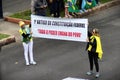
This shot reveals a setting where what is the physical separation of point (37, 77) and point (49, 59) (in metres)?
1.89

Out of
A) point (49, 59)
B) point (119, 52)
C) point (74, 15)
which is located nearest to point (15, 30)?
point (74, 15)

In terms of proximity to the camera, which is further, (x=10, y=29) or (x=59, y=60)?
(x=10, y=29)

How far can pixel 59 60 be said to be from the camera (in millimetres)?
17984

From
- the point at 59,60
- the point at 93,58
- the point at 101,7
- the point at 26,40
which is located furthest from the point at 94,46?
the point at 101,7

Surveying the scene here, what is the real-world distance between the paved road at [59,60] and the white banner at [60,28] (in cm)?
74

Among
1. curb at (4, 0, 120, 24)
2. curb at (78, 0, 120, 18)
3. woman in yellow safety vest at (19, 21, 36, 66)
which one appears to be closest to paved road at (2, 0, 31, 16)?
curb at (4, 0, 120, 24)

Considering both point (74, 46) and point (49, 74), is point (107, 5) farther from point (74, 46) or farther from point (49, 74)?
point (49, 74)

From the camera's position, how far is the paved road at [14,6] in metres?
25.3

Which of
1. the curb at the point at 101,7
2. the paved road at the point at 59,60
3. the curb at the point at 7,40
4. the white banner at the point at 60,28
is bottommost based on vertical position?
the paved road at the point at 59,60

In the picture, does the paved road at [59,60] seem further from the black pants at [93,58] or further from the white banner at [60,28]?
the white banner at [60,28]

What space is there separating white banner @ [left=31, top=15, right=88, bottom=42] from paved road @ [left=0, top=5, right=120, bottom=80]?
743 millimetres

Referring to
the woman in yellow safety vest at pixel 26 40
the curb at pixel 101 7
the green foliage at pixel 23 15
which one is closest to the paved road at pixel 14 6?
the green foliage at pixel 23 15

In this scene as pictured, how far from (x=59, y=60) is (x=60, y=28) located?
1.28 metres

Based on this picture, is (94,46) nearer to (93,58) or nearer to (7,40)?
(93,58)
